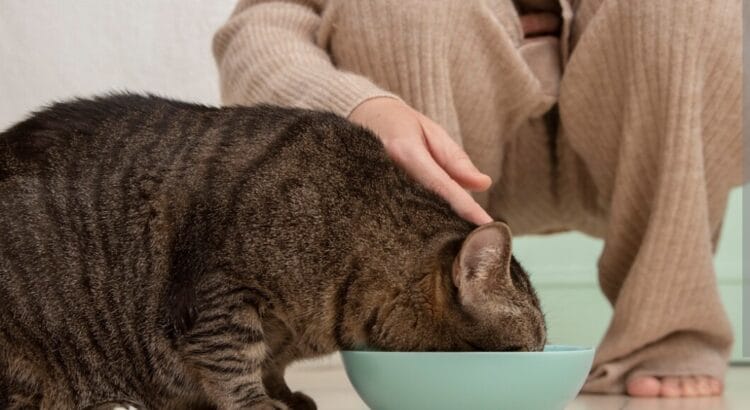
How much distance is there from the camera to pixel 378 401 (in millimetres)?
1208

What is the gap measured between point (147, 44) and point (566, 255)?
1.41m

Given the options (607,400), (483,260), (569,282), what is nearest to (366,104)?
(483,260)

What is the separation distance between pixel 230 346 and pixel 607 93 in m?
0.88

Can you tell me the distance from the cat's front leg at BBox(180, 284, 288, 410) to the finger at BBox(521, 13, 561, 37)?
3.04 ft

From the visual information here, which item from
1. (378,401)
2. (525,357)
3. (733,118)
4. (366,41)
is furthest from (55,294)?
(733,118)

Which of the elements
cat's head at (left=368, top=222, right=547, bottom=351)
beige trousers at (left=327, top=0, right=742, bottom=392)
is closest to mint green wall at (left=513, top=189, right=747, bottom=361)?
beige trousers at (left=327, top=0, right=742, bottom=392)

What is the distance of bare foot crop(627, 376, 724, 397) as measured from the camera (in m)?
1.65

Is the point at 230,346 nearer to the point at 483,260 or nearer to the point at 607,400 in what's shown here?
the point at 483,260

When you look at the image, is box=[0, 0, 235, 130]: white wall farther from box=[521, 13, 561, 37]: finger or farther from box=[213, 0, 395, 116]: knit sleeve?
box=[521, 13, 561, 37]: finger

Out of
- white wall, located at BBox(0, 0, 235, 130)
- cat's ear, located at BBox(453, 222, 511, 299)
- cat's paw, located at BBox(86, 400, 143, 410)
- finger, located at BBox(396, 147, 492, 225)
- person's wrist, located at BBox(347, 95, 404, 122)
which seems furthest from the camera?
white wall, located at BBox(0, 0, 235, 130)

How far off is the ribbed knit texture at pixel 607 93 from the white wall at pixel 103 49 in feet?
1.85

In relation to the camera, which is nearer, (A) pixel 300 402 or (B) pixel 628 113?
(A) pixel 300 402

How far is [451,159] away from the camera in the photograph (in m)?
1.37

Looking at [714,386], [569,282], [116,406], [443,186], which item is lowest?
[569,282]
